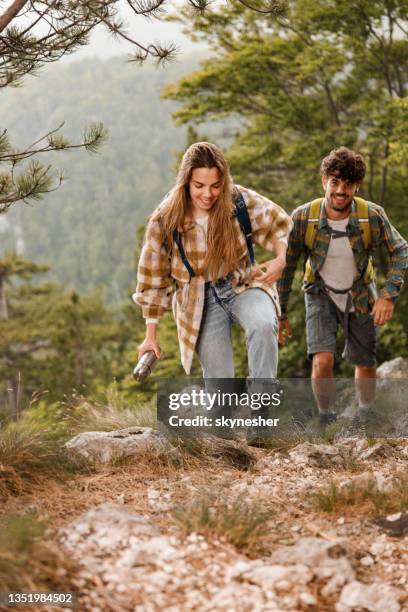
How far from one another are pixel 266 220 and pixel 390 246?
38.7 inches

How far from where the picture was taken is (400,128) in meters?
10.4

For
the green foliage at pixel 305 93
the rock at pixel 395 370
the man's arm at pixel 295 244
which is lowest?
the rock at pixel 395 370

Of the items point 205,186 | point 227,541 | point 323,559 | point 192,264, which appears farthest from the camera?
point 192,264

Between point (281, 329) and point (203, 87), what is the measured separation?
31.2ft

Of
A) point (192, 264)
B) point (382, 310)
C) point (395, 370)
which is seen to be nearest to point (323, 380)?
point (382, 310)

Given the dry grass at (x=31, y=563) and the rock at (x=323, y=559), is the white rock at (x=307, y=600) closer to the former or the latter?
the rock at (x=323, y=559)

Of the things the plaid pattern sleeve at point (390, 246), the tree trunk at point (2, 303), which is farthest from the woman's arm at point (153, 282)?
the tree trunk at point (2, 303)

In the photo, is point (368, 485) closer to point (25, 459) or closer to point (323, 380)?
point (323, 380)

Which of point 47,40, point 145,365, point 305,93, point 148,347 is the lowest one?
point 145,365

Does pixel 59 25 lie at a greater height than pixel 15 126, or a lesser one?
lesser

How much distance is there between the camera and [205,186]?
13.6 feet

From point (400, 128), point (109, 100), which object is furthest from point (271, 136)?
point (109, 100)

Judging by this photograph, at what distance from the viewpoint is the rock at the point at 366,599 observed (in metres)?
2.77

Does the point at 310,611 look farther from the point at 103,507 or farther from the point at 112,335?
the point at 112,335
